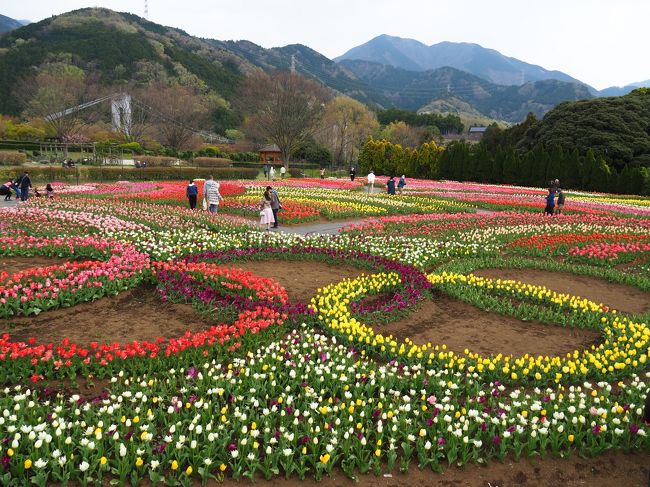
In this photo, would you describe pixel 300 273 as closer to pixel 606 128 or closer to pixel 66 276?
pixel 66 276

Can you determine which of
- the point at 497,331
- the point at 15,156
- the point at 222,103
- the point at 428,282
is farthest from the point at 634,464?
the point at 222,103

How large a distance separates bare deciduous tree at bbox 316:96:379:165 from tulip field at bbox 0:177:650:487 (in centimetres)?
6792

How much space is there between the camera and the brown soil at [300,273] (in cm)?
942

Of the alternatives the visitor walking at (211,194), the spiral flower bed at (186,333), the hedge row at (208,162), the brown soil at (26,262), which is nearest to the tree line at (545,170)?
the hedge row at (208,162)

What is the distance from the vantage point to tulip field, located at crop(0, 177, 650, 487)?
4.16 metres

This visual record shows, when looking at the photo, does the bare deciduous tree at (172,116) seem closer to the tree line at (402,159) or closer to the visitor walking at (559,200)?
the tree line at (402,159)

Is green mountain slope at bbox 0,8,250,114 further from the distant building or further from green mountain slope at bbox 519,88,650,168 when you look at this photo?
green mountain slope at bbox 519,88,650,168

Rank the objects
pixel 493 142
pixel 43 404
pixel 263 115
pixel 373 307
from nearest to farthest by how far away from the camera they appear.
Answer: pixel 43 404, pixel 373 307, pixel 263 115, pixel 493 142

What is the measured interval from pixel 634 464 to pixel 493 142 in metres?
64.5

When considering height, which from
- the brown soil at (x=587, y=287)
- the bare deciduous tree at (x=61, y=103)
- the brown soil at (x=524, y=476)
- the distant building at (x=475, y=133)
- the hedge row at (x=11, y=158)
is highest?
the distant building at (x=475, y=133)

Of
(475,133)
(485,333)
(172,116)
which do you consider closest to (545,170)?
(485,333)

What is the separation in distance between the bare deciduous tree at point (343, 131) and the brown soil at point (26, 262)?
67.6 meters

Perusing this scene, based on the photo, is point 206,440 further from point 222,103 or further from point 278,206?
point 222,103

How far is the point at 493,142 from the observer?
209ft
